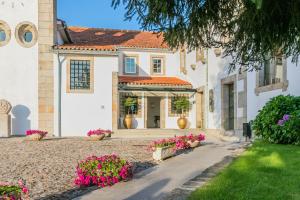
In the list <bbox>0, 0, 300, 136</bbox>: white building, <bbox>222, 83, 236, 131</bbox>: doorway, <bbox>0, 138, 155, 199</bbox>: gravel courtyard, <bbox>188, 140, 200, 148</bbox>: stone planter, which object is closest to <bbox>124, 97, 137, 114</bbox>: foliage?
<bbox>0, 0, 300, 136</bbox>: white building

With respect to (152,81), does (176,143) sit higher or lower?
Result: lower

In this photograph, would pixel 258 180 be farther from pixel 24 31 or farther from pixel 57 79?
pixel 24 31

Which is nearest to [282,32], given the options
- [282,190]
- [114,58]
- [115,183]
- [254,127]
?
[282,190]

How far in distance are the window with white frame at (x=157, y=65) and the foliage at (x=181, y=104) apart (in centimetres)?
315

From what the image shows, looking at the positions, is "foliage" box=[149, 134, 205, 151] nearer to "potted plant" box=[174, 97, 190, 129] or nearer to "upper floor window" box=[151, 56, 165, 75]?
"potted plant" box=[174, 97, 190, 129]

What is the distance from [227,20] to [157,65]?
21.9m

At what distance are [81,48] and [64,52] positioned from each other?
3.22 feet

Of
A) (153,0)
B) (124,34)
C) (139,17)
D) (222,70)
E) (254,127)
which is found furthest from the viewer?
(124,34)

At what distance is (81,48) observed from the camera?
2102 cm

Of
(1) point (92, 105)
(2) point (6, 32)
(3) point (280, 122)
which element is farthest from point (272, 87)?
(2) point (6, 32)

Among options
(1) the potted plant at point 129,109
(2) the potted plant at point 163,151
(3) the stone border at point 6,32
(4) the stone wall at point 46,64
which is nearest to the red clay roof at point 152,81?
(1) the potted plant at point 129,109

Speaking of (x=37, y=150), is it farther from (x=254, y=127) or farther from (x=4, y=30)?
(x=4, y=30)

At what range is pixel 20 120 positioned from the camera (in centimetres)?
2056

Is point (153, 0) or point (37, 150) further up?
point (153, 0)
